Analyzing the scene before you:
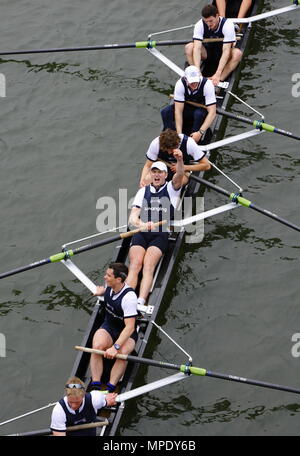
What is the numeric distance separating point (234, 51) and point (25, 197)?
4916 millimetres

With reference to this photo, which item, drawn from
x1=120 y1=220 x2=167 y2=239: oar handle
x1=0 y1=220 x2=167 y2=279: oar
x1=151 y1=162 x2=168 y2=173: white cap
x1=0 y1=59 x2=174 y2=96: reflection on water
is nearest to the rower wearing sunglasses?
x1=0 y1=220 x2=167 y2=279: oar

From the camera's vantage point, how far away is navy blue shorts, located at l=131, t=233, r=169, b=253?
1370cm

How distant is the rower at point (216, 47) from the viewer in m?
16.8

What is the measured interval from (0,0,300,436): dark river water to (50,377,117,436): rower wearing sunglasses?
1189 millimetres

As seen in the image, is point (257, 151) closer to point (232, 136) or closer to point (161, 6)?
point (232, 136)

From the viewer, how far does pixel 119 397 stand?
11.9m

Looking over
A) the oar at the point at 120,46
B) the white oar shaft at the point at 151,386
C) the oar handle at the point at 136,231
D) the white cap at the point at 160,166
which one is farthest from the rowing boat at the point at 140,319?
the oar at the point at 120,46

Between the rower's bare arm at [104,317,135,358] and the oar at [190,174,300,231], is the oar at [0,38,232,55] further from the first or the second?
the rower's bare arm at [104,317,135,358]

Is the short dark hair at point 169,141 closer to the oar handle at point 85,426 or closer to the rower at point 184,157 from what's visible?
the rower at point 184,157

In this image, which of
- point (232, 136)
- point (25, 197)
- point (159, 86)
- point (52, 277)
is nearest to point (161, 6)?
point (159, 86)

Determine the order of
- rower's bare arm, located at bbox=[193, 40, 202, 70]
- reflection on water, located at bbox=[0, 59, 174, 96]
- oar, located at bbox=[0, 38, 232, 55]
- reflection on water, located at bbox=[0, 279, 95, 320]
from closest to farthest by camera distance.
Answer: reflection on water, located at bbox=[0, 279, 95, 320], rower's bare arm, located at bbox=[193, 40, 202, 70], oar, located at bbox=[0, 38, 232, 55], reflection on water, located at bbox=[0, 59, 174, 96]

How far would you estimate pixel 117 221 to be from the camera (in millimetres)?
15492

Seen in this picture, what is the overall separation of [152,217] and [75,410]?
3.77 meters

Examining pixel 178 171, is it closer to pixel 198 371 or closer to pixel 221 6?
pixel 198 371
